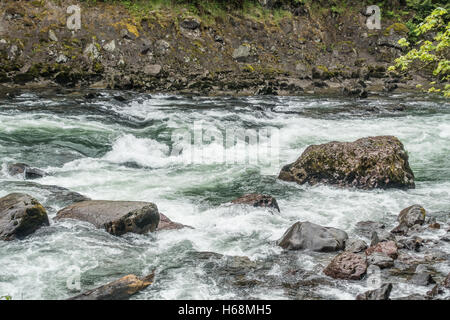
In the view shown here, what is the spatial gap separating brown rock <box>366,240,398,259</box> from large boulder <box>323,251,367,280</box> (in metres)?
0.44

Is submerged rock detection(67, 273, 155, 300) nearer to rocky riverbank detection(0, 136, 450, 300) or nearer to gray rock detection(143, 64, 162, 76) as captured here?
rocky riverbank detection(0, 136, 450, 300)

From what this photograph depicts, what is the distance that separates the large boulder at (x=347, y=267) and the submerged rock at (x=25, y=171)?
7728mm

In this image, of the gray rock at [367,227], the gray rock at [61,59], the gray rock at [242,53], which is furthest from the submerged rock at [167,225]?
the gray rock at [242,53]

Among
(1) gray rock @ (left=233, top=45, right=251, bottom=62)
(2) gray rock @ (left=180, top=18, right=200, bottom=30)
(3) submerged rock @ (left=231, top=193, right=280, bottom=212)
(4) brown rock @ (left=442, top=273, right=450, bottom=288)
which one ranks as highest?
(2) gray rock @ (left=180, top=18, right=200, bottom=30)

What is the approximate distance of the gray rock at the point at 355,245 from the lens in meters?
6.89

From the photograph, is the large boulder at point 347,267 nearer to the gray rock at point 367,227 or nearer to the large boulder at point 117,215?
the gray rock at point 367,227

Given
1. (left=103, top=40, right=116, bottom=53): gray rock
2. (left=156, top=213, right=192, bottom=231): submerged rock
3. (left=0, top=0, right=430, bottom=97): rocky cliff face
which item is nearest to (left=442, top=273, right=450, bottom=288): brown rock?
(left=156, top=213, right=192, bottom=231): submerged rock

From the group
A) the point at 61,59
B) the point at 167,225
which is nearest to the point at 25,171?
the point at 167,225

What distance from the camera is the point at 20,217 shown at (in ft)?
23.8

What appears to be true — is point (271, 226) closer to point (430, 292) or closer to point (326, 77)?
point (430, 292)

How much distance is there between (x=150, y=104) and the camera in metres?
20.3

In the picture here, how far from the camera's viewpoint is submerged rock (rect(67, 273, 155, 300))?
539 centimetres
